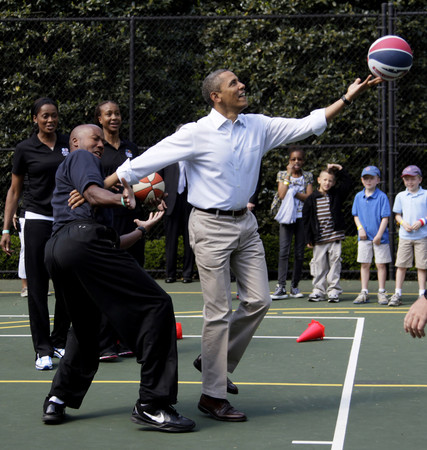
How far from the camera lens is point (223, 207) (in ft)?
20.2

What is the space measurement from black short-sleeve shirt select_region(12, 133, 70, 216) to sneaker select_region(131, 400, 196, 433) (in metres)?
2.57

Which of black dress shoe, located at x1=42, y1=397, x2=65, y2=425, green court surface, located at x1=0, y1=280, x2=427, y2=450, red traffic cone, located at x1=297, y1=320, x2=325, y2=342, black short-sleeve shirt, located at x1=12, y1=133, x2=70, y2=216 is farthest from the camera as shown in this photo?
red traffic cone, located at x1=297, y1=320, x2=325, y2=342

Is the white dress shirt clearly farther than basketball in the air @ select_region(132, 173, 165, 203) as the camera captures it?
No

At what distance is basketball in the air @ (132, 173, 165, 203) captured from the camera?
6.72 meters

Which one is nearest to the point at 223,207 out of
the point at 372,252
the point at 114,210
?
the point at 114,210

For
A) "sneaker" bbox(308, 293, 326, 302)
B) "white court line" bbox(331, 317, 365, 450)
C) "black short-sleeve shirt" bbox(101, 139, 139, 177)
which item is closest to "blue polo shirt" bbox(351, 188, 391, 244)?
"sneaker" bbox(308, 293, 326, 302)

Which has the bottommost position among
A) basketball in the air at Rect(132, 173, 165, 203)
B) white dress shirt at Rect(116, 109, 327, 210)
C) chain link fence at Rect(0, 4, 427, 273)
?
basketball in the air at Rect(132, 173, 165, 203)

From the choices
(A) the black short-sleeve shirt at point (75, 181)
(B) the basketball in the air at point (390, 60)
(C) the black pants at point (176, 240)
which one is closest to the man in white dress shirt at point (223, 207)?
(A) the black short-sleeve shirt at point (75, 181)

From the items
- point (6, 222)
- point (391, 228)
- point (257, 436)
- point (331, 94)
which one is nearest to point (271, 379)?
point (257, 436)

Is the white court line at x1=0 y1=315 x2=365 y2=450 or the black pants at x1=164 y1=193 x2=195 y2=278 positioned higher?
the black pants at x1=164 y1=193 x2=195 y2=278

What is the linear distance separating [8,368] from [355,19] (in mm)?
9419

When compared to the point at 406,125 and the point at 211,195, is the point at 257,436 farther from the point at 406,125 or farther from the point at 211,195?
the point at 406,125

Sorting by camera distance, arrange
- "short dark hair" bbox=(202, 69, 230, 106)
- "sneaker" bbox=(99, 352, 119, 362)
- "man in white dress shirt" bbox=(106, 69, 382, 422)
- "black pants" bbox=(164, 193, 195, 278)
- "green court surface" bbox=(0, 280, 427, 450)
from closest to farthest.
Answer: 1. "green court surface" bbox=(0, 280, 427, 450)
2. "man in white dress shirt" bbox=(106, 69, 382, 422)
3. "short dark hair" bbox=(202, 69, 230, 106)
4. "sneaker" bbox=(99, 352, 119, 362)
5. "black pants" bbox=(164, 193, 195, 278)

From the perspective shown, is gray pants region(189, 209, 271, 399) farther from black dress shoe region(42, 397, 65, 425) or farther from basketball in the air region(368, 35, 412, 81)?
basketball in the air region(368, 35, 412, 81)
